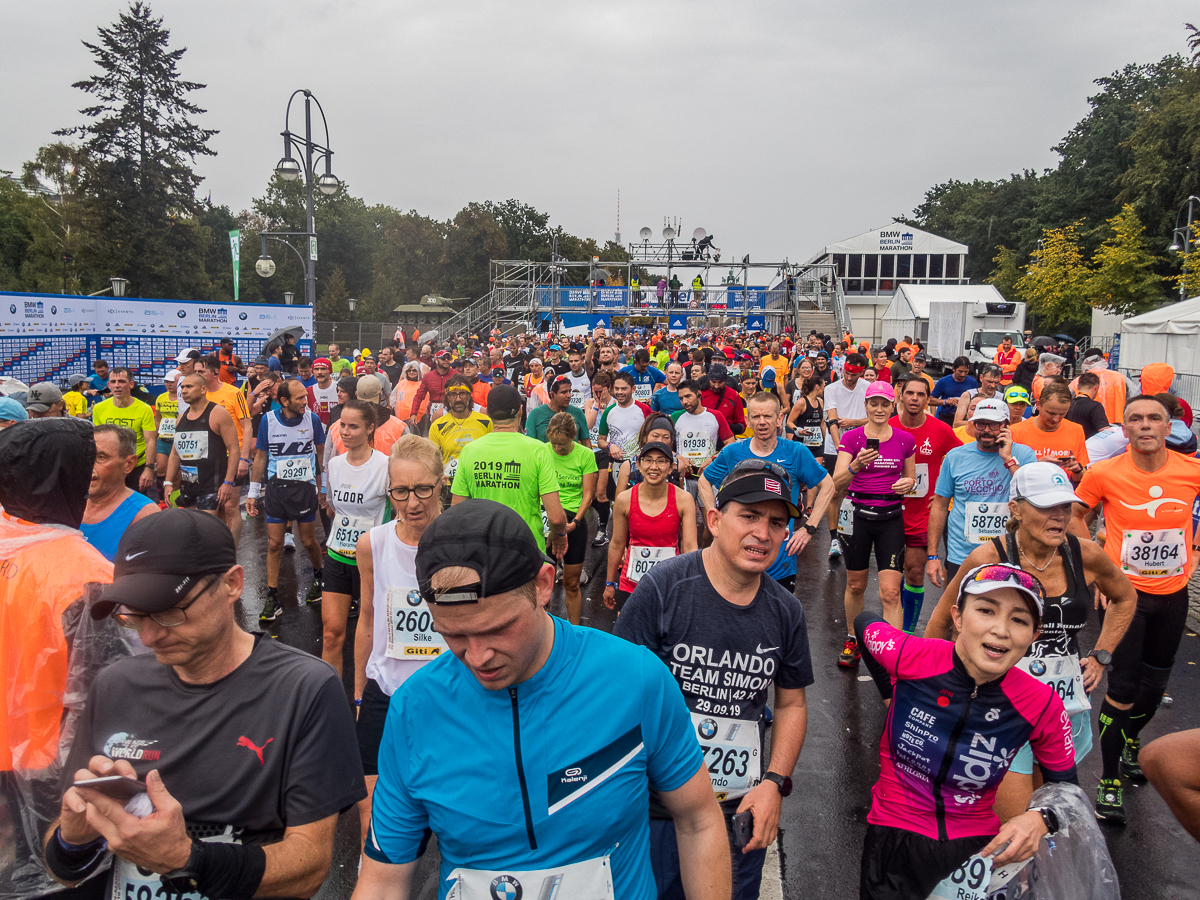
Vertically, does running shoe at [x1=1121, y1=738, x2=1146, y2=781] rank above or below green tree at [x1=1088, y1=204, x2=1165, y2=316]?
below

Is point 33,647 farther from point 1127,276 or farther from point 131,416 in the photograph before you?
point 1127,276

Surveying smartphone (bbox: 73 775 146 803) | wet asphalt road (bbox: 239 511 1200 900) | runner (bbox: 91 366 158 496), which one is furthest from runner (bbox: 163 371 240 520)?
smartphone (bbox: 73 775 146 803)

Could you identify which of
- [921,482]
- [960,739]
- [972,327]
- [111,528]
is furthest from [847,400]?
[972,327]

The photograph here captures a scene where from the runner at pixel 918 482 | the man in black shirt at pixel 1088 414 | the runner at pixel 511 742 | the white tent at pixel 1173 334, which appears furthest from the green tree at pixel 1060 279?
the runner at pixel 511 742

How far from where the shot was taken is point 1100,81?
2302 inches

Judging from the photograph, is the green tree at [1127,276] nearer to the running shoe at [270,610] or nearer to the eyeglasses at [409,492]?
the running shoe at [270,610]

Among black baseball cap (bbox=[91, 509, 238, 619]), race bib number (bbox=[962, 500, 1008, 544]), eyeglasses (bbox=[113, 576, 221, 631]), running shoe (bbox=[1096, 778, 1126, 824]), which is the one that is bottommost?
running shoe (bbox=[1096, 778, 1126, 824])

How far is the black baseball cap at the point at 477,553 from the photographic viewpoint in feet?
5.30

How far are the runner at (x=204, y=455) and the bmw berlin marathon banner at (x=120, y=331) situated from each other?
857 centimetres

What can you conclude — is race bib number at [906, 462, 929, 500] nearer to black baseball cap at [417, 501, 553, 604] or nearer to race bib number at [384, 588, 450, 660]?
race bib number at [384, 588, 450, 660]

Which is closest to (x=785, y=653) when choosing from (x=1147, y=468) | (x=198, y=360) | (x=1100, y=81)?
Answer: (x=1147, y=468)

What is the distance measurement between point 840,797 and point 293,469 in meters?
5.49

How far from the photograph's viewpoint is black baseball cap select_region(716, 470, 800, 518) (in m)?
2.68

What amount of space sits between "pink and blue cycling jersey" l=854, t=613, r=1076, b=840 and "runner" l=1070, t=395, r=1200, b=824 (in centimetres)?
218
